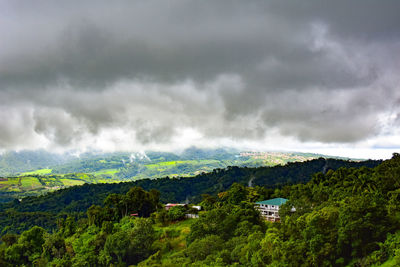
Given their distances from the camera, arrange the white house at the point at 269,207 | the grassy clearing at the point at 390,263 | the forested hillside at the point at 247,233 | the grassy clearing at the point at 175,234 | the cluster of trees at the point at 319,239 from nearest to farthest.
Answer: the grassy clearing at the point at 390,263 → the cluster of trees at the point at 319,239 → the forested hillside at the point at 247,233 → the grassy clearing at the point at 175,234 → the white house at the point at 269,207

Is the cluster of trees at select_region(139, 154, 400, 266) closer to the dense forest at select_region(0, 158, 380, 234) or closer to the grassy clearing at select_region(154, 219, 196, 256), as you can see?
the grassy clearing at select_region(154, 219, 196, 256)

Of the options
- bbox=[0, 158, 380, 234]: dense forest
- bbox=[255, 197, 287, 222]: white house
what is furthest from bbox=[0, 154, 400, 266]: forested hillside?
bbox=[0, 158, 380, 234]: dense forest

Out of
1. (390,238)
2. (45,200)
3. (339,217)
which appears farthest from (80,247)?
(45,200)

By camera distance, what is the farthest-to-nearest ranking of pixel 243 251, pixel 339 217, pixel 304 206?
pixel 304 206 → pixel 243 251 → pixel 339 217

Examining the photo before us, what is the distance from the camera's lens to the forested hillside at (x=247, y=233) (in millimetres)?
29438

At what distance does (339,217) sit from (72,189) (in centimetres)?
17126

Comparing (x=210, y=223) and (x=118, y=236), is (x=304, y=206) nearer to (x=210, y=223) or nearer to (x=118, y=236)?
(x=210, y=223)

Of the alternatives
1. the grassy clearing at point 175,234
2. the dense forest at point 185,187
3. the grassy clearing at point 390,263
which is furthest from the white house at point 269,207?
the dense forest at point 185,187

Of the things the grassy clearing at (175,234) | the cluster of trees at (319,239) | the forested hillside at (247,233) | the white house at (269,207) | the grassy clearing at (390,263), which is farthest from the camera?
the white house at (269,207)

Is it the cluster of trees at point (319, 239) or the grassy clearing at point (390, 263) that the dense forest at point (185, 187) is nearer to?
the cluster of trees at point (319, 239)

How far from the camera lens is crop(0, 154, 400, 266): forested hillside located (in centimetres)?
2944

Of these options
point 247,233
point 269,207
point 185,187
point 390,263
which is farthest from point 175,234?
point 185,187

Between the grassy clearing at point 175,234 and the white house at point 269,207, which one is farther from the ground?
the white house at point 269,207

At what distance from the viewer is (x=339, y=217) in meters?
31.1
